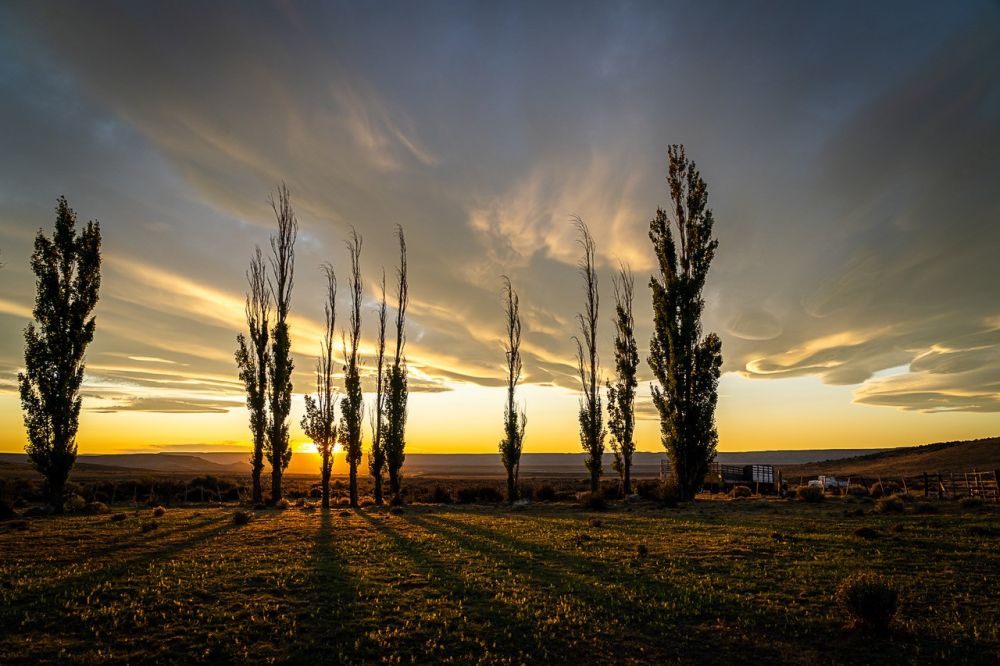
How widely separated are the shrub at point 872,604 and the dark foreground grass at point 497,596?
0.88 feet

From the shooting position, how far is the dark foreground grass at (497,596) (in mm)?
9461

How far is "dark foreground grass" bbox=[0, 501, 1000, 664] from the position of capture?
9461 mm

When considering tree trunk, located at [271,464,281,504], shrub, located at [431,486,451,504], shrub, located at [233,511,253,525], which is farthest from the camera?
shrub, located at [431,486,451,504]

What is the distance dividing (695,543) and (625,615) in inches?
403

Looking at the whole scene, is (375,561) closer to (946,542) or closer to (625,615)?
(625,615)

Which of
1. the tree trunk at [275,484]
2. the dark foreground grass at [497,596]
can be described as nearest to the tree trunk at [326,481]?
the tree trunk at [275,484]

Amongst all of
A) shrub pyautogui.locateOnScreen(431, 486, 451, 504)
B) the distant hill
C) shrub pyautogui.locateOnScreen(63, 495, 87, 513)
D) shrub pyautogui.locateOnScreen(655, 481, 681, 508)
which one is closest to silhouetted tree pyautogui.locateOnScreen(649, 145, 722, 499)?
shrub pyautogui.locateOnScreen(655, 481, 681, 508)

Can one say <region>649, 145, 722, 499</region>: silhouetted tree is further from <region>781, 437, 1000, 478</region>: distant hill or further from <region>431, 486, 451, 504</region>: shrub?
<region>781, 437, 1000, 478</region>: distant hill

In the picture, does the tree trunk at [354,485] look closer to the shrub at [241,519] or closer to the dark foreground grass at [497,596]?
the shrub at [241,519]

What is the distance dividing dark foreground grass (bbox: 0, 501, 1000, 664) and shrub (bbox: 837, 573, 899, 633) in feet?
0.88

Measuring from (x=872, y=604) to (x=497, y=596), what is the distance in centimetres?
811

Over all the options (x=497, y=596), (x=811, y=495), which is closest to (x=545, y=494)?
(x=811, y=495)

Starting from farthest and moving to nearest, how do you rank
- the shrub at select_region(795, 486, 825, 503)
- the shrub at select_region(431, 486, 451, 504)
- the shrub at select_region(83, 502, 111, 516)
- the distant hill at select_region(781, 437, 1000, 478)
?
the distant hill at select_region(781, 437, 1000, 478) → the shrub at select_region(431, 486, 451, 504) → the shrub at select_region(795, 486, 825, 503) → the shrub at select_region(83, 502, 111, 516)

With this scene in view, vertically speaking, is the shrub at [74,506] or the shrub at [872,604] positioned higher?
the shrub at [872,604]
